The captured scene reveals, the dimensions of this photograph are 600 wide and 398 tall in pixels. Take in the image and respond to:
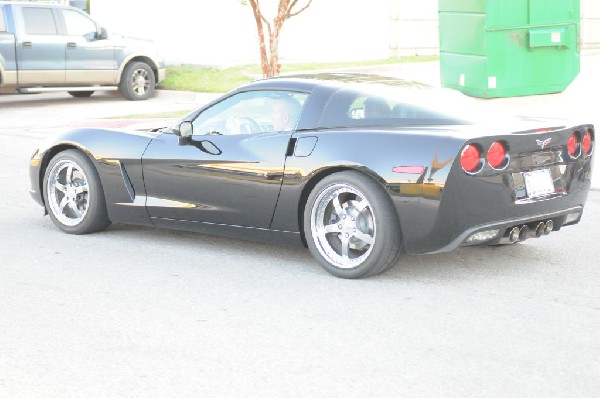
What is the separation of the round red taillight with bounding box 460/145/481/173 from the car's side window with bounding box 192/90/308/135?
1256mm

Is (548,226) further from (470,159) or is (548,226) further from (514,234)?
(470,159)

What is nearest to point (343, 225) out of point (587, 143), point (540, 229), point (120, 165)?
point (540, 229)

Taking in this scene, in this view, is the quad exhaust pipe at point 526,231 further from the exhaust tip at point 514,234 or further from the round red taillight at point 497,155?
the round red taillight at point 497,155

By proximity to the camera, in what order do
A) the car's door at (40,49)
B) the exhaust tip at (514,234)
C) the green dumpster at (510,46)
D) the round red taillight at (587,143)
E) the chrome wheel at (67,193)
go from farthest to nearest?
the car's door at (40,49), the green dumpster at (510,46), the chrome wheel at (67,193), the round red taillight at (587,143), the exhaust tip at (514,234)

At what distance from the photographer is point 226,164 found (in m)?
7.65

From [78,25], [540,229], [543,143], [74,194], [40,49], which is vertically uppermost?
[78,25]

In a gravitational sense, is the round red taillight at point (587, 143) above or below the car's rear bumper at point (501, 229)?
above

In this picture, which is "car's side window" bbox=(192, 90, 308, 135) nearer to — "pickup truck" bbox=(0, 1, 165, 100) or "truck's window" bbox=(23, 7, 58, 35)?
"pickup truck" bbox=(0, 1, 165, 100)

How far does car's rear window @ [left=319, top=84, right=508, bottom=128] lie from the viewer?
7137 mm

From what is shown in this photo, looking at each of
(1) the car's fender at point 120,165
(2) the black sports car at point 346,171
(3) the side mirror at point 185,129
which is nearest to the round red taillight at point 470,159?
(2) the black sports car at point 346,171

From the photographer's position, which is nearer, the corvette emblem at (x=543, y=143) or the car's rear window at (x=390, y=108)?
the corvette emblem at (x=543, y=143)

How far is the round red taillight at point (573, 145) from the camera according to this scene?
24.0ft

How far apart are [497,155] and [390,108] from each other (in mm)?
797

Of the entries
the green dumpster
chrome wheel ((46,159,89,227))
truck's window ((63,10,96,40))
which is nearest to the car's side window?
chrome wheel ((46,159,89,227))
